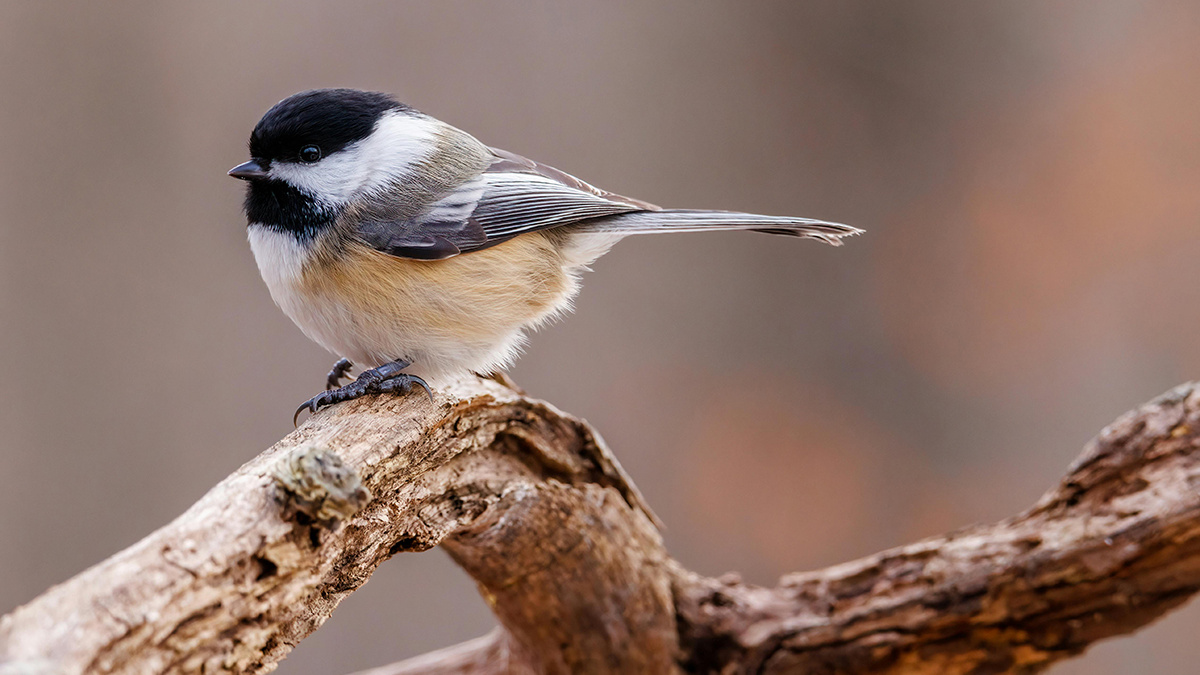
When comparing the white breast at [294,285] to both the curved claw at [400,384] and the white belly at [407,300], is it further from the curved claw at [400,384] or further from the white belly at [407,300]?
the curved claw at [400,384]

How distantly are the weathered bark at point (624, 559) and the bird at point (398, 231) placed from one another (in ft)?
0.36

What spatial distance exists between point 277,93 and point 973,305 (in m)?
2.17

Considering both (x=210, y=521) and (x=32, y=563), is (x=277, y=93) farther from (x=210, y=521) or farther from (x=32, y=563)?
(x=210, y=521)

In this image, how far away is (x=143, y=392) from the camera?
2.58 meters

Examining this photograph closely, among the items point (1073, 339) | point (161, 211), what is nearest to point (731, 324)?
point (1073, 339)

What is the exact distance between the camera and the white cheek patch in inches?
56.5

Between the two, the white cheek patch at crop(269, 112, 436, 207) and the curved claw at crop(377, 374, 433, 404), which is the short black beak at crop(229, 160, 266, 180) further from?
the curved claw at crop(377, 374, 433, 404)

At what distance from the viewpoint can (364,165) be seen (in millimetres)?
1467

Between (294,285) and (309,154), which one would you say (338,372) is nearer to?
(294,285)

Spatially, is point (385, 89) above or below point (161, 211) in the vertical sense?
above

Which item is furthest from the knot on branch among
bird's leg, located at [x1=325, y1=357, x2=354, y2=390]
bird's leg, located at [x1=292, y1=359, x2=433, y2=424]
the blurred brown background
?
the blurred brown background

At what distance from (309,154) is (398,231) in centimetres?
20

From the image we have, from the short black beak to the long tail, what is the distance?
56cm

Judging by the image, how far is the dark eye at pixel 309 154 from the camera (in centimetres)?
143
